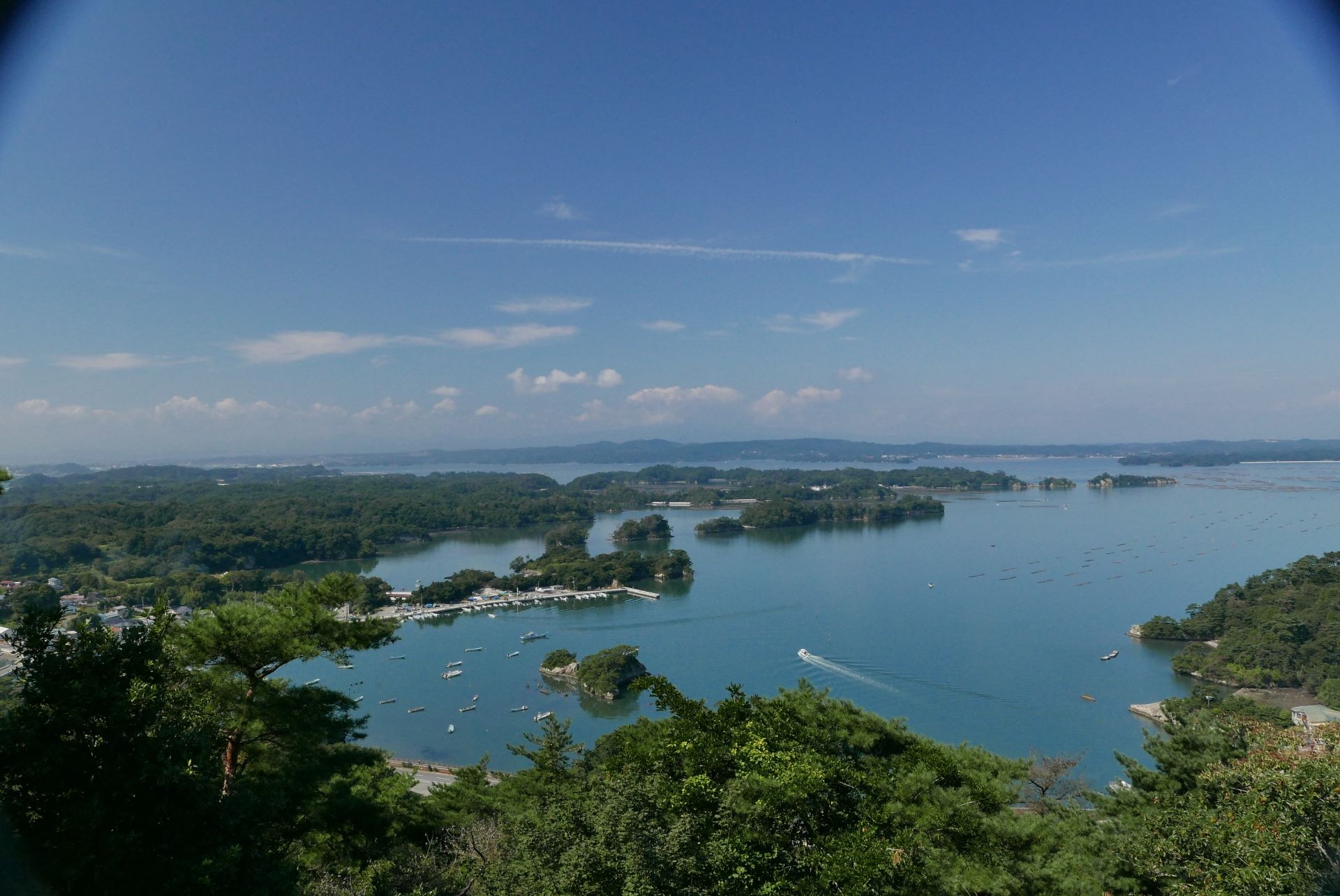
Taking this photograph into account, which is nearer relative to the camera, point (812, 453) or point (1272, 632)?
point (1272, 632)

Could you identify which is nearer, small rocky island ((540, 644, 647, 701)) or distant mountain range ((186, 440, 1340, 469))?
small rocky island ((540, 644, 647, 701))

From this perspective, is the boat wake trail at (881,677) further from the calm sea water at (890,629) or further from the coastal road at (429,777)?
the coastal road at (429,777)

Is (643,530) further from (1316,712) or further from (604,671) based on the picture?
(1316,712)

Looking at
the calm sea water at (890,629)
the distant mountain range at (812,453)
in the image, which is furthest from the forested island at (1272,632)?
the distant mountain range at (812,453)

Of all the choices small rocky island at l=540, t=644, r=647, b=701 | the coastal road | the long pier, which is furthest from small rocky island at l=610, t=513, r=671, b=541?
the coastal road

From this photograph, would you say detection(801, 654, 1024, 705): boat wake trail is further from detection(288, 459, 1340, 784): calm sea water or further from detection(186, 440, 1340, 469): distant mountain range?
detection(186, 440, 1340, 469): distant mountain range

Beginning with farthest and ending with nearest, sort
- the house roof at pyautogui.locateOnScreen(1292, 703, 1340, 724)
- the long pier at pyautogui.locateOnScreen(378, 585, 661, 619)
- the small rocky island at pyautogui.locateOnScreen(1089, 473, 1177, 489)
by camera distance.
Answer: the small rocky island at pyautogui.locateOnScreen(1089, 473, 1177, 489) → the long pier at pyautogui.locateOnScreen(378, 585, 661, 619) → the house roof at pyautogui.locateOnScreen(1292, 703, 1340, 724)

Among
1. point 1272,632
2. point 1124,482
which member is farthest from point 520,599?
point 1124,482
